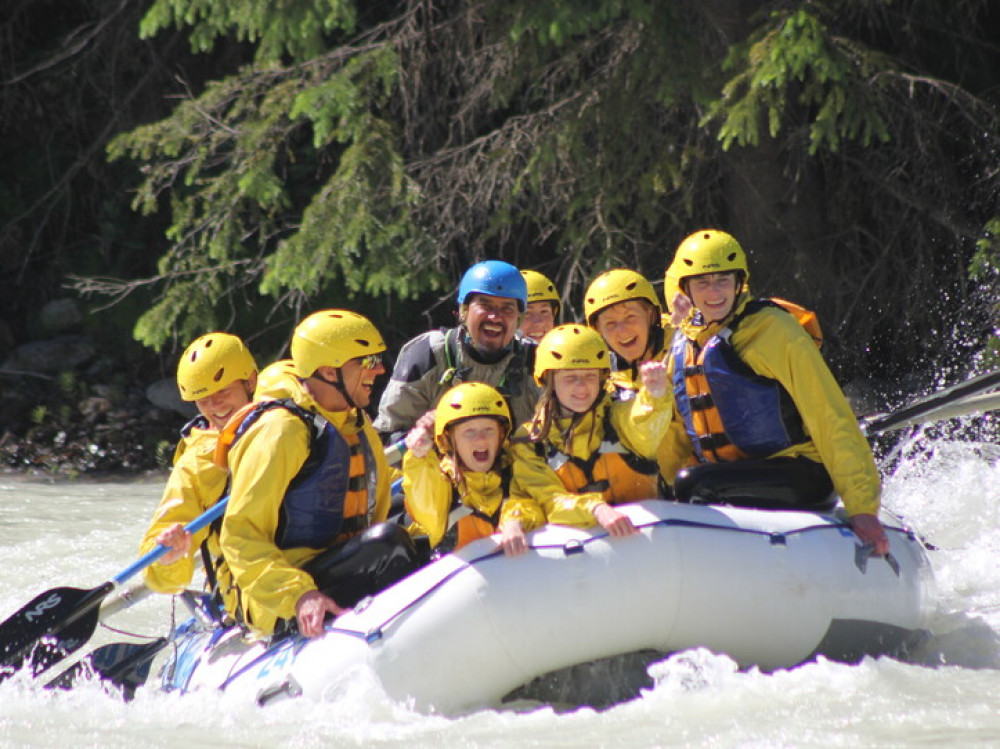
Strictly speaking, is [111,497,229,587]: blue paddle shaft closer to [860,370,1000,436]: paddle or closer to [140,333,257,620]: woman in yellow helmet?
[140,333,257,620]: woman in yellow helmet

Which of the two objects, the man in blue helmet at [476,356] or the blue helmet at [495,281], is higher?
the blue helmet at [495,281]

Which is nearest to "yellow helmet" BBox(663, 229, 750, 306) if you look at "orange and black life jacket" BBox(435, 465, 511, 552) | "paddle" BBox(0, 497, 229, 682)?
"orange and black life jacket" BBox(435, 465, 511, 552)

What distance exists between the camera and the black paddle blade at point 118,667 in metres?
5.32

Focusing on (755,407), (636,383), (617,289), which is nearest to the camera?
(755,407)

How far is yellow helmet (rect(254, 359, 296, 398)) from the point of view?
4980 millimetres

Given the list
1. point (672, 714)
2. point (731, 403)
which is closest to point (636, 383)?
point (731, 403)

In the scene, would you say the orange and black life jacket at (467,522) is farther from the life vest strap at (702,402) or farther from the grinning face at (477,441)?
the life vest strap at (702,402)

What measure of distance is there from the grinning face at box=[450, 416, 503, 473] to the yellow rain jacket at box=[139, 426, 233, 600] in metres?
1.06

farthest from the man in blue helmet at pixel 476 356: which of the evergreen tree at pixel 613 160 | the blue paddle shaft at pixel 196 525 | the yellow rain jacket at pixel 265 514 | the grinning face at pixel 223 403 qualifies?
the evergreen tree at pixel 613 160

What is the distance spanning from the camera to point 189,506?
5156mm

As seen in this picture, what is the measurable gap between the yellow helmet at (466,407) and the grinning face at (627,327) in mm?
935

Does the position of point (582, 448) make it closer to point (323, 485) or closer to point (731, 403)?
point (731, 403)

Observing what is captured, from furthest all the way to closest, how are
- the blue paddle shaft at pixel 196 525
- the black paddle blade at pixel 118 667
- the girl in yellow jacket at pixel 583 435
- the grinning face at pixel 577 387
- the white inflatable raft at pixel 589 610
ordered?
1. the black paddle blade at pixel 118 667
2. the blue paddle shaft at pixel 196 525
3. the grinning face at pixel 577 387
4. the girl in yellow jacket at pixel 583 435
5. the white inflatable raft at pixel 589 610

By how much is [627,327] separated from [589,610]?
4.58 ft
